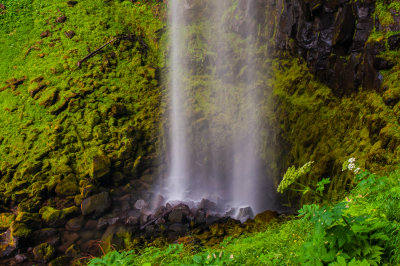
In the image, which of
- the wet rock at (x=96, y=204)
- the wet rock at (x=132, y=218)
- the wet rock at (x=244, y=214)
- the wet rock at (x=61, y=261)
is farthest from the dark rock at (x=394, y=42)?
the wet rock at (x=61, y=261)

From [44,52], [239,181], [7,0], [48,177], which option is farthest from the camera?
[7,0]

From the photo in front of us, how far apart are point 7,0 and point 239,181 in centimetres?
1477

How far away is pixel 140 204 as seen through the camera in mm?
7207

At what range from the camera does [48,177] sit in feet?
25.0

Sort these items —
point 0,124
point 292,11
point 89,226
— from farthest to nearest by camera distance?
point 0,124 → point 292,11 → point 89,226

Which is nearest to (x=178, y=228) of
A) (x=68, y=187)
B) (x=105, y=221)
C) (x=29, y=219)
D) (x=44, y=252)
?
(x=105, y=221)

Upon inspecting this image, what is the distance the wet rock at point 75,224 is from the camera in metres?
6.45

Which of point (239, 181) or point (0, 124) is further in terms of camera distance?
point (0, 124)

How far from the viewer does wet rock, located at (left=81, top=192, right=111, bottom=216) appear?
6.76m

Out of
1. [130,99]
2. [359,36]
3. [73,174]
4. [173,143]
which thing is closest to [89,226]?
[73,174]

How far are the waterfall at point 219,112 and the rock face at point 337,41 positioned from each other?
6.75ft

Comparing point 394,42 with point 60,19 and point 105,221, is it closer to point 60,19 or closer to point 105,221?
point 105,221

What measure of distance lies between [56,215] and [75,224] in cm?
54

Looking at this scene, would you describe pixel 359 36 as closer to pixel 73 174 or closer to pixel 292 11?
pixel 292 11
